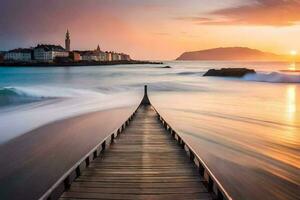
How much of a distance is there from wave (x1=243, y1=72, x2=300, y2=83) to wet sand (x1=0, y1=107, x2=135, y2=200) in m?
45.6

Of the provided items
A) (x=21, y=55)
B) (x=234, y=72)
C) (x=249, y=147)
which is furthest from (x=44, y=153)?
(x=21, y=55)

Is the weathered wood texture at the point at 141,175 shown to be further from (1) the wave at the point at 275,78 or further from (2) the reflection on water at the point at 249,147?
(1) the wave at the point at 275,78

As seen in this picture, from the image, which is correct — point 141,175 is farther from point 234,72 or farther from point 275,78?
point 234,72

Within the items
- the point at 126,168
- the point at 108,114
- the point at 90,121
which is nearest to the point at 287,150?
the point at 126,168

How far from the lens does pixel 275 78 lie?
59.9 meters

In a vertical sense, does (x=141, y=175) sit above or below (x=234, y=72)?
below

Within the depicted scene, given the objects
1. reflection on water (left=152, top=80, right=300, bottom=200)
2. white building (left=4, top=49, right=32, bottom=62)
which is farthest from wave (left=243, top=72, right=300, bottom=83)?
white building (left=4, top=49, right=32, bottom=62)

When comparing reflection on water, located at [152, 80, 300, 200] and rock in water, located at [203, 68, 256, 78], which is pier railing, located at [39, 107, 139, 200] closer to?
reflection on water, located at [152, 80, 300, 200]

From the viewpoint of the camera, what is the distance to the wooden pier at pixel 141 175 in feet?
20.4

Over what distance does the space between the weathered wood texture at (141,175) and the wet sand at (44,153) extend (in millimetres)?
2209

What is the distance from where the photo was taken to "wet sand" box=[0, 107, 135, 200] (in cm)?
929

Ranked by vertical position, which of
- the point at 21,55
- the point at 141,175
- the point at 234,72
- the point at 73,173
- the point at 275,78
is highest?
the point at 21,55

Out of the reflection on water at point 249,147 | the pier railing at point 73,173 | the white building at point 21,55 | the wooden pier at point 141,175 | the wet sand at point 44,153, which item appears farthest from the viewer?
the white building at point 21,55

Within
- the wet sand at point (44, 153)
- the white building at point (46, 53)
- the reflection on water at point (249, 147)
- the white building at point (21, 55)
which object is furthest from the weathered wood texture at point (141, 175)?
the white building at point (21, 55)
